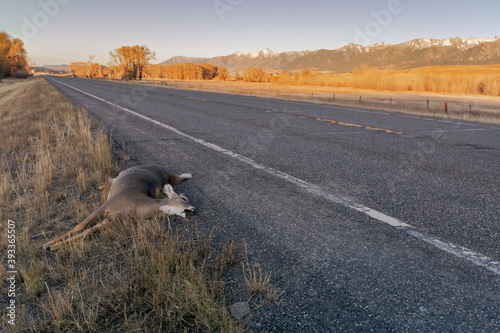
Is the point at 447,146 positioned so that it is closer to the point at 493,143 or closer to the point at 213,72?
the point at 493,143

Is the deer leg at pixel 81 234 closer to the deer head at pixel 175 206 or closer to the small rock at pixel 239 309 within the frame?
the deer head at pixel 175 206

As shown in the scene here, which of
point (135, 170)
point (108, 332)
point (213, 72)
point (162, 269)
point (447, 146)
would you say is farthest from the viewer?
point (213, 72)

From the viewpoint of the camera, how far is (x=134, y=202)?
3822mm

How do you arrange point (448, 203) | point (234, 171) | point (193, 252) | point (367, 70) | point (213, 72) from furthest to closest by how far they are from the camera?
point (213, 72), point (367, 70), point (234, 171), point (448, 203), point (193, 252)

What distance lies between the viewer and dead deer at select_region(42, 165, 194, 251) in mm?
3447

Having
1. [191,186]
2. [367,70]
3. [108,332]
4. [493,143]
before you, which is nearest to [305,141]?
[191,186]

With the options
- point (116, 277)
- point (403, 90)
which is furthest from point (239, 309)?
point (403, 90)

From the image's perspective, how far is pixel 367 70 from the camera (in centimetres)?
4597

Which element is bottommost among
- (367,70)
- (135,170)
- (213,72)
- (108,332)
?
(108,332)

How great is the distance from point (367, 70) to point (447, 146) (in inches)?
1628

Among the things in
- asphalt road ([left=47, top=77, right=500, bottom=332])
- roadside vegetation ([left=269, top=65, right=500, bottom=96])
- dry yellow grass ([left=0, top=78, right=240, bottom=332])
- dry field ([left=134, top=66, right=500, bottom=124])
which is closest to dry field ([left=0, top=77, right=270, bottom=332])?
dry yellow grass ([left=0, top=78, right=240, bottom=332])

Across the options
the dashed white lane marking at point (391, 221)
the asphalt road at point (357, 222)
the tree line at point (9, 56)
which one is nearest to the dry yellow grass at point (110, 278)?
the asphalt road at point (357, 222)

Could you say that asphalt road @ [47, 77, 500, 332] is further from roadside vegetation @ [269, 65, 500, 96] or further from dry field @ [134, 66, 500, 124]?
roadside vegetation @ [269, 65, 500, 96]

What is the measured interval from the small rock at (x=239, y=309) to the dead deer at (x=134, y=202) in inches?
58.9
